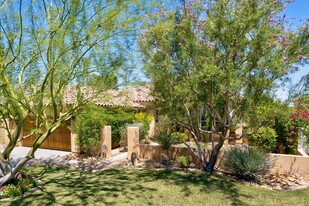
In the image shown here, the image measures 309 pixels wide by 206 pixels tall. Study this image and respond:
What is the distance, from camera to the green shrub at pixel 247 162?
9.65 m

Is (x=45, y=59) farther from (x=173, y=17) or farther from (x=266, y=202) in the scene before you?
(x=266, y=202)

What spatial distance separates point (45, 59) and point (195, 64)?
5534 mm

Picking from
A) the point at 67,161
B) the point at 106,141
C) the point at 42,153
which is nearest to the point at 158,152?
the point at 106,141

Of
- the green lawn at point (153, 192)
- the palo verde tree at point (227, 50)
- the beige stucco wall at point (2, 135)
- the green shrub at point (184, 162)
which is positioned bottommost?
the green lawn at point (153, 192)

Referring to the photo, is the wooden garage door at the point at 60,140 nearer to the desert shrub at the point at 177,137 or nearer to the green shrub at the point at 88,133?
the green shrub at the point at 88,133

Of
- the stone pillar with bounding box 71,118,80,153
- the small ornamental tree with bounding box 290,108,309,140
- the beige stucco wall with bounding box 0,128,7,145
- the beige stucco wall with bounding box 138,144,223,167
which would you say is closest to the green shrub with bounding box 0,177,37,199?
the beige stucco wall with bounding box 138,144,223,167

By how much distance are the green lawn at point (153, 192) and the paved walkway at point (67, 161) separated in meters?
2.02

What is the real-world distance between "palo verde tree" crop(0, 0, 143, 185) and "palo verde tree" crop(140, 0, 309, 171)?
162 cm

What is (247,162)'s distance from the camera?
32.0 ft

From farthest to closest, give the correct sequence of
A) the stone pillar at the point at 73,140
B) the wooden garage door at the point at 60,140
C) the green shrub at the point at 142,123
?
the green shrub at the point at 142,123 → the wooden garage door at the point at 60,140 → the stone pillar at the point at 73,140

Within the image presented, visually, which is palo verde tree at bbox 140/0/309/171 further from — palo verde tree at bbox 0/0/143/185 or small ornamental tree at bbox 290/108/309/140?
Answer: small ornamental tree at bbox 290/108/309/140

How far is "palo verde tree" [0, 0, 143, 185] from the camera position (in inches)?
305

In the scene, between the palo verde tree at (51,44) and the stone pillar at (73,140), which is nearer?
the palo verde tree at (51,44)

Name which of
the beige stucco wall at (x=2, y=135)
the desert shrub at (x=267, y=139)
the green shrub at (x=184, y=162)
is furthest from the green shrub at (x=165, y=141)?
the beige stucco wall at (x=2, y=135)
